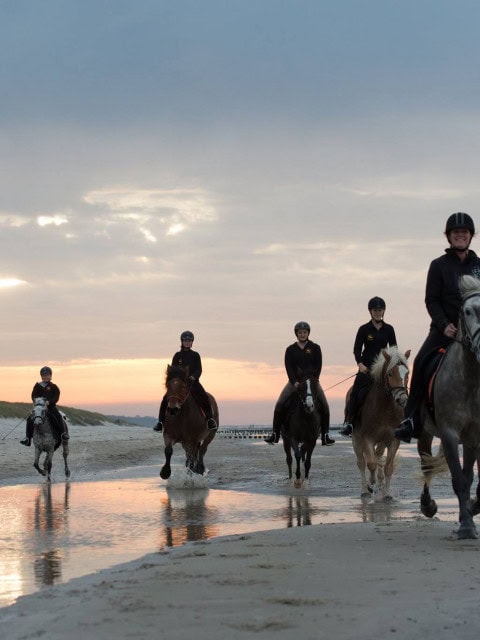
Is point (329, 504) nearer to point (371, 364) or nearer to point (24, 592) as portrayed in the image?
point (371, 364)

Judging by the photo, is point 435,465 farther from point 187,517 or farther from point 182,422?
point 182,422

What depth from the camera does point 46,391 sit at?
21.5 m

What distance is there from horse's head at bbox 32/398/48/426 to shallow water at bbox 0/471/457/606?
3047 millimetres

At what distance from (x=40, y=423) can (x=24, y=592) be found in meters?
14.9

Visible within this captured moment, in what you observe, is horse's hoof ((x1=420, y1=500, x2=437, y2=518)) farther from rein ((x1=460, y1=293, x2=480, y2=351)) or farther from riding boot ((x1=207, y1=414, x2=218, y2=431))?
riding boot ((x1=207, y1=414, x2=218, y2=431))

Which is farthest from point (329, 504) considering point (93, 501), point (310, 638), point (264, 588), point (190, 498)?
point (310, 638)

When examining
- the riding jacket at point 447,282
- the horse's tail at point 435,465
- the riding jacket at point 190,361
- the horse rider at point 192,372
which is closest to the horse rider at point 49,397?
the horse rider at point 192,372

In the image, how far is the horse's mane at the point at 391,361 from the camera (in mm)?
14102

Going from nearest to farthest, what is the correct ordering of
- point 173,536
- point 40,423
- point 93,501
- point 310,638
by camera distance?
point 310,638 < point 173,536 < point 93,501 < point 40,423

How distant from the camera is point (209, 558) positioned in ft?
25.4

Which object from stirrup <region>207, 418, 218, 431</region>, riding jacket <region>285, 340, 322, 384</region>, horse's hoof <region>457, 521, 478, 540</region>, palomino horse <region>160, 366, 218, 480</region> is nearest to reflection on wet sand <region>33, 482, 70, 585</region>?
palomino horse <region>160, 366, 218, 480</region>

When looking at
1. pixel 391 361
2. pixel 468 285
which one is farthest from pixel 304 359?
pixel 468 285

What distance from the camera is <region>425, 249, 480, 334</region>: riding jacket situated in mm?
9156

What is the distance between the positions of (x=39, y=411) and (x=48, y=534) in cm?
1090
